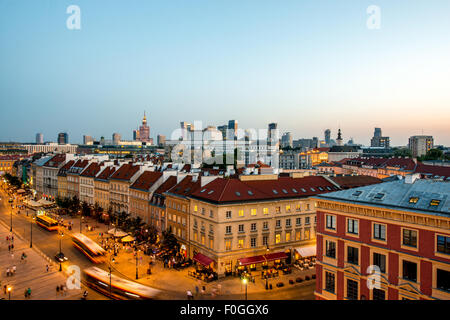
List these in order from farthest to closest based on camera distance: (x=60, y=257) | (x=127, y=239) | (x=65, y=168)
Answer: (x=65, y=168)
(x=127, y=239)
(x=60, y=257)

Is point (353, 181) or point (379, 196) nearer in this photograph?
point (379, 196)

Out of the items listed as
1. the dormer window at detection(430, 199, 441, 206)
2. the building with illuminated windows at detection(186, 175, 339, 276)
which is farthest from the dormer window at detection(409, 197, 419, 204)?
the building with illuminated windows at detection(186, 175, 339, 276)

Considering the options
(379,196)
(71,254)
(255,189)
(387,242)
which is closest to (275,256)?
(255,189)

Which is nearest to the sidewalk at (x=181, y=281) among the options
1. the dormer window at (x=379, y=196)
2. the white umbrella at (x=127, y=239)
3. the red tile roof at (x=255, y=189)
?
the white umbrella at (x=127, y=239)

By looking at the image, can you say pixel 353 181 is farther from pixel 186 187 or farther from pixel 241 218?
pixel 186 187
